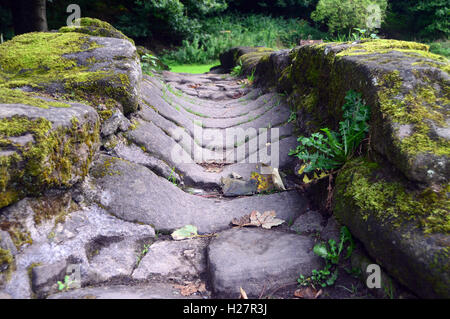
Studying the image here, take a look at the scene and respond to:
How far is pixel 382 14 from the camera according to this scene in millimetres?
14641

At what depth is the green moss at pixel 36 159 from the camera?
1439 millimetres

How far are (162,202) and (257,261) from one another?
2.53 feet

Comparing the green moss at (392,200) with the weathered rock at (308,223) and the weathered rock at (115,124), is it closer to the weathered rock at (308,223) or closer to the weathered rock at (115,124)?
the weathered rock at (308,223)

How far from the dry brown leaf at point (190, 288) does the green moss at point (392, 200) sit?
827 mm

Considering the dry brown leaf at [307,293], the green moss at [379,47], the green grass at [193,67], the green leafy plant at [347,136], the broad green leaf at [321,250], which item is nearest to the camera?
the dry brown leaf at [307,293]

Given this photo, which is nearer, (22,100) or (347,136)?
(22,100)

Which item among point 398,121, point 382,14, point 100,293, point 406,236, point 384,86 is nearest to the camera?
point 406,236

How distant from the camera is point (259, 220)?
7.06ft

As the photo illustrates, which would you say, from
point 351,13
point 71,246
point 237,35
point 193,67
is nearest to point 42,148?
point 71,246

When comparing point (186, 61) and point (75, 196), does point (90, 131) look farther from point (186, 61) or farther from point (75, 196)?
point (186, 61)

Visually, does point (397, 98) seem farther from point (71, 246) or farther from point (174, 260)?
point (71, 246)

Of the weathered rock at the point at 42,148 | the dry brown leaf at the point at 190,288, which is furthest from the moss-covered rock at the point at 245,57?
the dry brown leaf at the point at 190,288

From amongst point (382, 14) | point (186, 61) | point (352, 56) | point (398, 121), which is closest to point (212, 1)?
point (186, 61)

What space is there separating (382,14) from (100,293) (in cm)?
1648
